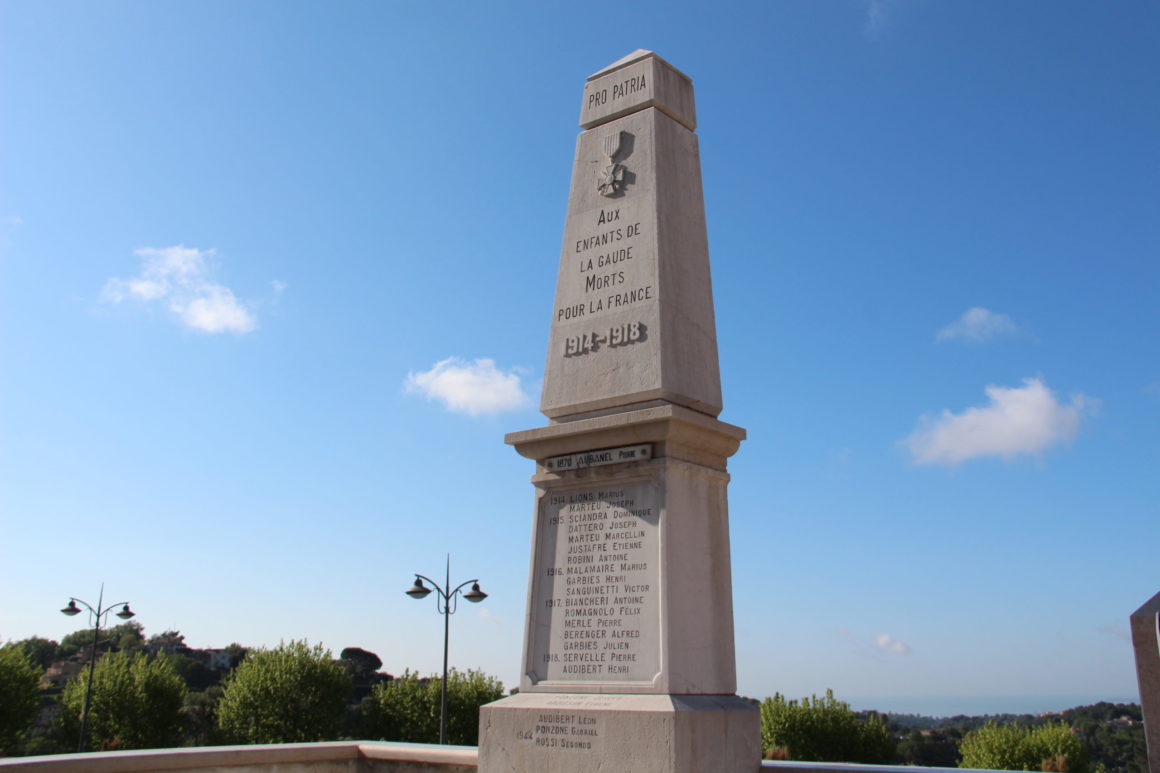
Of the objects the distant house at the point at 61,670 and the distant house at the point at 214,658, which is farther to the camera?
the distant house at the point at 214,658

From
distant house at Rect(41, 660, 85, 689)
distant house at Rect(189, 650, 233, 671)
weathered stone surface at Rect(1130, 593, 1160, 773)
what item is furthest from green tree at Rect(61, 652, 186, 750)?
distant house at Rect(189, 650, 233, 671)

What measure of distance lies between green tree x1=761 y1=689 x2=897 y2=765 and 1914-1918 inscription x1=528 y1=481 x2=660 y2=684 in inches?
1029

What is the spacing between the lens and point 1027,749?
94.7 feet

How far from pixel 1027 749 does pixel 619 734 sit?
28275 mm

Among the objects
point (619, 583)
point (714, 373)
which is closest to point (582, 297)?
point (714, 373)

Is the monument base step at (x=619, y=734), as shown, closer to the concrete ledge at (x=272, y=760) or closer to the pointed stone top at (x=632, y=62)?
the concrete ledge at (x=272, y=760)

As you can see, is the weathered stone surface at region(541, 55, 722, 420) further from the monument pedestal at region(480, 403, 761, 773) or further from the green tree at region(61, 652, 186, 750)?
the green tree at region(61, 652, 186, 750)

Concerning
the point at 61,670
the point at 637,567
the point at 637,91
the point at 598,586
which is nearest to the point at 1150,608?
the point at 637,567

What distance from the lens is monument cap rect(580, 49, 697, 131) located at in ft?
28.2

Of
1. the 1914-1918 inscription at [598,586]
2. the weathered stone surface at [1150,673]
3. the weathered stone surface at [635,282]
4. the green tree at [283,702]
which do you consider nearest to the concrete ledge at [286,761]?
the 1914-1918 inscription at [598,586]

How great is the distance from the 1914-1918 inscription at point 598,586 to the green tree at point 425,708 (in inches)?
1079

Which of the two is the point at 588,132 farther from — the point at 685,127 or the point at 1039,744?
the point at 1039,744

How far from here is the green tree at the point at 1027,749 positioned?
28.4 metres

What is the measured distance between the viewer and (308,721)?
33.6 m
